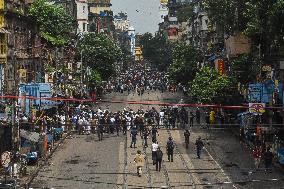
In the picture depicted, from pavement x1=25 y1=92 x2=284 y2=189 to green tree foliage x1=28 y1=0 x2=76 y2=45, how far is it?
20196mm

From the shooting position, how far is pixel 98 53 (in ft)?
252

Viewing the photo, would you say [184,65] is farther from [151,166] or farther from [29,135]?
[29,135]

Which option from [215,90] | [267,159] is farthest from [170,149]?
[215,90]

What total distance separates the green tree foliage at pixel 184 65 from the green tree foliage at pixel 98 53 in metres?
7.55

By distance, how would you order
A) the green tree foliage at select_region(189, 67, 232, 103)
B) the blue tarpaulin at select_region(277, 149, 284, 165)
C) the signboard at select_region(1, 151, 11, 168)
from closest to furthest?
the signboard at select_region(1, 151, 11, 168) < the blue tarpaulin at select_region(277, 149, 284, 165) < the green tree foliage at select_region(189, 67, 232, 103)

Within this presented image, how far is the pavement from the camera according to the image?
27672 millimetres

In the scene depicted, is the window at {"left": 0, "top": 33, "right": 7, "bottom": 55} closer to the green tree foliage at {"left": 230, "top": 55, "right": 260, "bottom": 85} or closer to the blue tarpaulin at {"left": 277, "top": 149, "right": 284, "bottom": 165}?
the green tree foliage at {"left": 230, "top": 55, "right": 260, "bottom": 85}

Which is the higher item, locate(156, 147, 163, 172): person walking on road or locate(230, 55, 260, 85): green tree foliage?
locate(230, 55, 260, 85): green tree foliage

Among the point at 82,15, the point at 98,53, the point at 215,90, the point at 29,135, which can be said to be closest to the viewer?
the point at 29,135

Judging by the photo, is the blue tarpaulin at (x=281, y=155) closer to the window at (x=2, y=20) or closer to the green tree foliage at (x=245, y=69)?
the green tree foliage at (x=245, y=69)

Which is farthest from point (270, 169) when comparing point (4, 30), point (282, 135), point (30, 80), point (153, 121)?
point (30, 80)

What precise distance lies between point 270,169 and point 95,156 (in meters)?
9.91

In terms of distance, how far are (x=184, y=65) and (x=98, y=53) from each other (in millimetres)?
10273

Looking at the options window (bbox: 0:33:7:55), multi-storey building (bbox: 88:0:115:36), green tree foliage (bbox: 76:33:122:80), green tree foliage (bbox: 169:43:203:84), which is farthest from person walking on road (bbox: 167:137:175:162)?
multi-storey building (bbox: 88:0:115:36)
